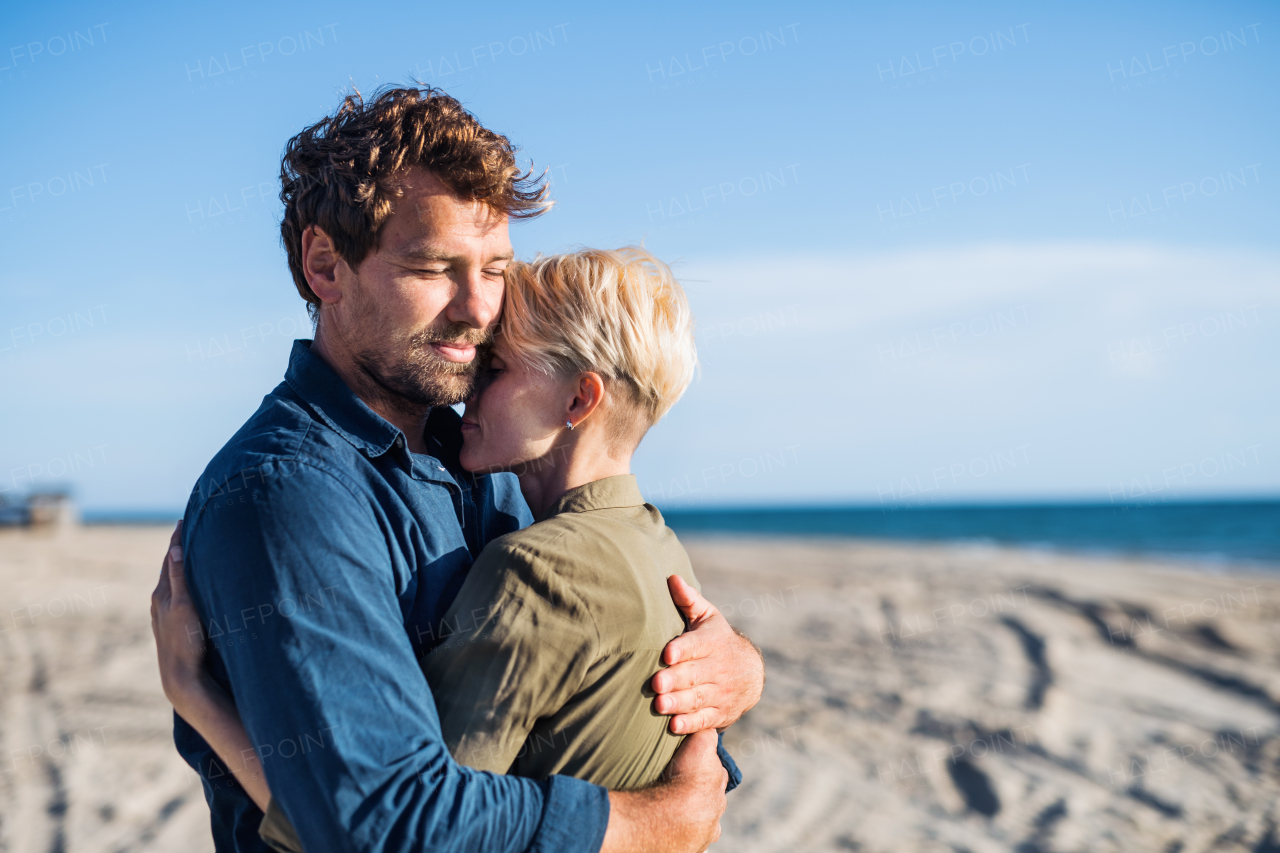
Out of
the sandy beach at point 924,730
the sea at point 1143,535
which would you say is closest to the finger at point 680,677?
the sandy beach at point 924,730

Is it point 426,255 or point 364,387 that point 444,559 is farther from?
point 426,255

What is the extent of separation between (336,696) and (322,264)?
1.17 metres

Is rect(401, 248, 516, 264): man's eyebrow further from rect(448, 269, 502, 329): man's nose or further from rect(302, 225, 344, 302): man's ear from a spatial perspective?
rect(302, 225, 344, 302): man's ear

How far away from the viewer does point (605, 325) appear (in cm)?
206

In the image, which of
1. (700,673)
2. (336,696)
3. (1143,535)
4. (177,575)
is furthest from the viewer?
(1143,535)

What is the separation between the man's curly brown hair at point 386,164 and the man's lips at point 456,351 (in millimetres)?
282

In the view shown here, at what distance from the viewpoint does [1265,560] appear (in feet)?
76.5

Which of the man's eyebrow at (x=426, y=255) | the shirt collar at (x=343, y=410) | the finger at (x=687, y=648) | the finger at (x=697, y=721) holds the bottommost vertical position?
the finger at (x=697, y=721)

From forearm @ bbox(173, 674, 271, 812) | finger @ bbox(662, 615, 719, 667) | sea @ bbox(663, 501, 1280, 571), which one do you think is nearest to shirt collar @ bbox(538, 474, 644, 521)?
finger @ bbox(662, 615, 719, 667)

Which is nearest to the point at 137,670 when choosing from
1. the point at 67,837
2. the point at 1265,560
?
the point at 67,837

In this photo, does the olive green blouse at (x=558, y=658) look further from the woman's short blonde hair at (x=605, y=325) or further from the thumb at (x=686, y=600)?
the woman's short blonde hair at (x=605, y=325)

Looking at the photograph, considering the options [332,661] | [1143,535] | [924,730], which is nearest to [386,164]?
[332,661]

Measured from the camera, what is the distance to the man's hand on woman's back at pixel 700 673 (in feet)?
6.02

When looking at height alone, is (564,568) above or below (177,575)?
above
